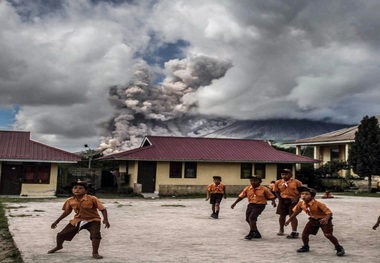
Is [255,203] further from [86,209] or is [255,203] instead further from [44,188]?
[44,188]

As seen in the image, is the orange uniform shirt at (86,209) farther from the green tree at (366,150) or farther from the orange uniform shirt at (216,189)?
the green tree at (366,150)

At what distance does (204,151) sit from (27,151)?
1244cm

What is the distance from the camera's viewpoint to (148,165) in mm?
31922

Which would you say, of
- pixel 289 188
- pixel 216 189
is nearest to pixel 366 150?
pixel 216 189

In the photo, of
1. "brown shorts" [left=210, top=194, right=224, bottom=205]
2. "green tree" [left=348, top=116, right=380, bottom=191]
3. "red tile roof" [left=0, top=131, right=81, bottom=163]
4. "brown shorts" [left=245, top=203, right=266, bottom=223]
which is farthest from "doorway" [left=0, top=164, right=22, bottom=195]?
"green tree" [left=348, top=116, right=380, bottom=191]

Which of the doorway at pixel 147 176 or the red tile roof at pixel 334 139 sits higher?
the red tile roof at pixel 334 139

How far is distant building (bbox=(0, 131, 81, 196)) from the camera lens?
28.1 m

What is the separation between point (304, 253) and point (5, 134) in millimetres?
27497

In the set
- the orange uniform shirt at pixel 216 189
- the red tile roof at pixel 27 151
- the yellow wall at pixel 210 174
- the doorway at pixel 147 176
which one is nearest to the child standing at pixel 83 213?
the orange uniform shirt at pixel 216 189

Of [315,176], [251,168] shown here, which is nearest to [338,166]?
[315,176]

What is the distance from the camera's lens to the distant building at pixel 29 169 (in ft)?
92.3

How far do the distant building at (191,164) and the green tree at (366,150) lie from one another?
373 cm

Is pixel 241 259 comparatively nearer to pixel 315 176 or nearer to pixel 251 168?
pixel 251 168

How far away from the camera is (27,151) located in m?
29.1
